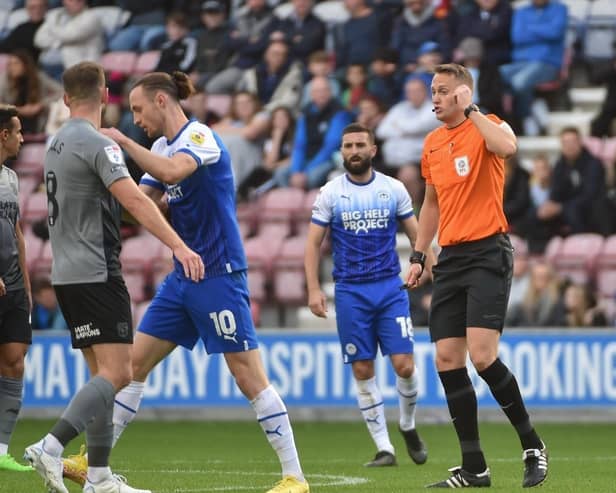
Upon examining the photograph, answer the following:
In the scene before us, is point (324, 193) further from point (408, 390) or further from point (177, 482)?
point (177, 482)

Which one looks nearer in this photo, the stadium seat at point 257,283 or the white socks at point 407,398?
the white socks at point 407,398

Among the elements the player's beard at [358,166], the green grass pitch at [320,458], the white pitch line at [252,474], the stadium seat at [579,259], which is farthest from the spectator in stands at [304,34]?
the white pitch line at [252,474]

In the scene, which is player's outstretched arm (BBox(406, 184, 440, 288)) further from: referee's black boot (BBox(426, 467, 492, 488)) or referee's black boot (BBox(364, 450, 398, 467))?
referee's black boot (BBox(364, 450, 398, 467))

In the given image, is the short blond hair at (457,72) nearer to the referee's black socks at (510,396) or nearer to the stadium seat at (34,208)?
the referee's black socks at (510,396)

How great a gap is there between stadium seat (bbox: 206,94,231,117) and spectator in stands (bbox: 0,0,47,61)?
3.36 metres

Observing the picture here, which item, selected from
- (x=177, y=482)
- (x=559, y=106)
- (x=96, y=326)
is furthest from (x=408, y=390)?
(x=559, y=106)

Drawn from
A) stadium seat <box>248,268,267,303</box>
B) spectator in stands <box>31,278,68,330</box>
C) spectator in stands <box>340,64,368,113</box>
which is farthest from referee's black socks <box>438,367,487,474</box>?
spectator in stands <box>340,64,368,113</box>

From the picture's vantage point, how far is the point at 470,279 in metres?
8.80

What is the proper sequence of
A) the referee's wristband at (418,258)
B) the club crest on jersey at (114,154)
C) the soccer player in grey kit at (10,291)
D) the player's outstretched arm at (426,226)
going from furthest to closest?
the soccer player in grey kit at (10,291)
the referee's wristband at (418,258)
the player's outstretched arm at (426,226)
the club crest on jersey at (114,154)

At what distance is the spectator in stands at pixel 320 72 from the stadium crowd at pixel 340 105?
24 mm

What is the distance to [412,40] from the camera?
1967 cm

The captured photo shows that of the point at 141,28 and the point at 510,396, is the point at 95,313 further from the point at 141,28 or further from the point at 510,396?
the point at 141,28

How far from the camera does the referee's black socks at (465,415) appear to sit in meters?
8.88

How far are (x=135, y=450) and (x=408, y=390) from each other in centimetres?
265
